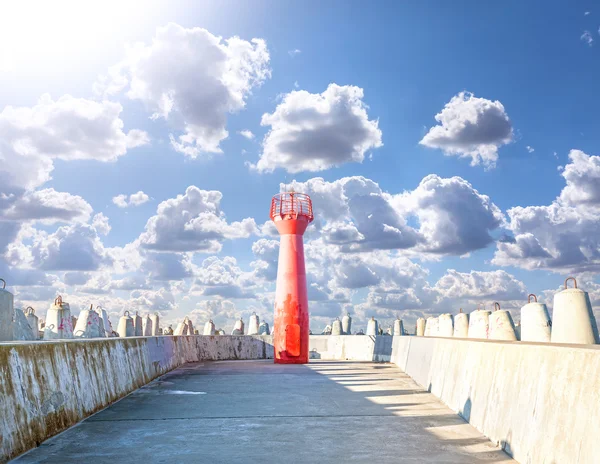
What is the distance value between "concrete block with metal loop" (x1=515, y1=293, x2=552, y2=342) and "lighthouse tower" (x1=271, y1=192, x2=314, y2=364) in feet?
30.3

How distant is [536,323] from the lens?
16484mm

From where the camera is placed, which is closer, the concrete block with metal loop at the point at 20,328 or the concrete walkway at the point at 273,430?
the concrete walkway at the point at 273,430

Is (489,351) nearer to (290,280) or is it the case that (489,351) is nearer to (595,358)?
(595,358)

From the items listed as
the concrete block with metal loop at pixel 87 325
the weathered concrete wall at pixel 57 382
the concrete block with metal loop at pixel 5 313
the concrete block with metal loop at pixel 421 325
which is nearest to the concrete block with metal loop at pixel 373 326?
the concrete block with metal loop at pixel 421 325

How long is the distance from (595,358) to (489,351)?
3228 mm

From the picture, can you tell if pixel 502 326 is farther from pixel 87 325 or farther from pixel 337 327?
pixel 337 327

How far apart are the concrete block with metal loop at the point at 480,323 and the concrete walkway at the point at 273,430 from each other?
10660 mm

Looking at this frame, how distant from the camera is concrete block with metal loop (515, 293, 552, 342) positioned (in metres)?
16.4

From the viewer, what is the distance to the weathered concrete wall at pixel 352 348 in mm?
23930

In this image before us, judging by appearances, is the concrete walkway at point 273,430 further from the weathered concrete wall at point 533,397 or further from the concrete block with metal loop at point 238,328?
the concrete block with metal loop at point 238,328

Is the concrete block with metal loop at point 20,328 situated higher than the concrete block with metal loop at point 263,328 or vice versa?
the concrete block with metal loop at point 20,328

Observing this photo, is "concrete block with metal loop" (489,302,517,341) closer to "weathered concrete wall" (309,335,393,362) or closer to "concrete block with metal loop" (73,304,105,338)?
"weathered concrete wall" (309,335,393,362)

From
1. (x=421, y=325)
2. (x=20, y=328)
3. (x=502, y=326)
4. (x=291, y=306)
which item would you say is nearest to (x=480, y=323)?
(x=502, y=326)

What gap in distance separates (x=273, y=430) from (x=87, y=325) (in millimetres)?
23333
